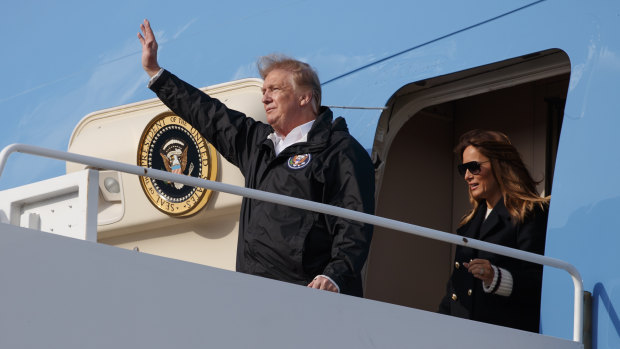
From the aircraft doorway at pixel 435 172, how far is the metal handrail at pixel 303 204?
2.26m

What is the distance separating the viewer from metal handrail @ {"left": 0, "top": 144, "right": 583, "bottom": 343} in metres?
2.88

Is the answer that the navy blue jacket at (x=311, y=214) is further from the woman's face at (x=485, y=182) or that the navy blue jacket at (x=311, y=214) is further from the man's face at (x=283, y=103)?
the woman's face at (x=485, y=182)

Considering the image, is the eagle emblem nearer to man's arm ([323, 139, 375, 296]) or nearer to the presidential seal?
the presidential seal

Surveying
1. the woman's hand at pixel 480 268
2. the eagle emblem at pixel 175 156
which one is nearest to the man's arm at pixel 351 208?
the woman's hand at pixel 480 268

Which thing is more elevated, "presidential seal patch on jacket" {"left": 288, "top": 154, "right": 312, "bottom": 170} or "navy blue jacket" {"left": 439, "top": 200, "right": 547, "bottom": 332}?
"presidential seal patch on jacket" {"left": 288, "top": 154, "right": 312, "bottom": 170}

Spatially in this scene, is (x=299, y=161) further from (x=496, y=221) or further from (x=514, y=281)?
(x=514, y=281)

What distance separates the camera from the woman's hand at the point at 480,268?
369cm

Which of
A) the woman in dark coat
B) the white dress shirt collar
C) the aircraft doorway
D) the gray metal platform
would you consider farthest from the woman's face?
the aircraft doorway

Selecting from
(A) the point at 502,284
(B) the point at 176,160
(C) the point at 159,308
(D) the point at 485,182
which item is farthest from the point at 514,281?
(B) the point at 176,160

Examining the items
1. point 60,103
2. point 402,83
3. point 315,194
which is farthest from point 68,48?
point 315,194

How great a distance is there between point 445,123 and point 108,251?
389cm

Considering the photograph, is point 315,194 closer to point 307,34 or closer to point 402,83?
point 402,83

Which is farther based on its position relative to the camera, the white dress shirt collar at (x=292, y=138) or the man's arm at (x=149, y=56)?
the man's arm at (x=149, y=56)

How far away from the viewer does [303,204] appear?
315cm
